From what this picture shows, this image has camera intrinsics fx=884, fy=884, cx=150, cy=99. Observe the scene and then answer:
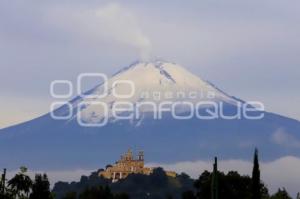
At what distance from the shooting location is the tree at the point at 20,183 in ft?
162

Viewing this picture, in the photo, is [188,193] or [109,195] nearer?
[188,193]

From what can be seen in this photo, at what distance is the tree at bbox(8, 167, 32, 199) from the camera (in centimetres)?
4934

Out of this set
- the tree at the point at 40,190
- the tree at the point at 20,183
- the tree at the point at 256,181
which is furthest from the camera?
the tree at the point at 256,181

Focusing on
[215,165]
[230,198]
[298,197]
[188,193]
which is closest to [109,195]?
[188,193]

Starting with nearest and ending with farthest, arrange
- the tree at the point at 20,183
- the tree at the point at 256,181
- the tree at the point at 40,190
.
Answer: the tree at the point at 20,183 → the tree at the point at 40,190 → the tree at the point at 256,181

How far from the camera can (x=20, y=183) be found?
5016cm

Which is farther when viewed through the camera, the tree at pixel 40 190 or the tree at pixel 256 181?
the tree at pixel 256 181

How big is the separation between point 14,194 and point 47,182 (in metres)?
15.1

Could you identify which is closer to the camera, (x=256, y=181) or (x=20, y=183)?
(x=20, y=183)

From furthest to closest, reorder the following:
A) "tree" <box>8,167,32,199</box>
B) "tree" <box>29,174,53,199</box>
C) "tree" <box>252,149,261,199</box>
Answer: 1. "tree" <box>252,149,261,199</box>
2. "tree" <box>29,174,53,199</box>
3. "tree" <box>8,167,32,199</box>

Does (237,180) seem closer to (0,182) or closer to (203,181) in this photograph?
(203,181)

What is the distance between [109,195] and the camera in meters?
118

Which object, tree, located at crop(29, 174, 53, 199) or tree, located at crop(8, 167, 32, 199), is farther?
tree, located at crop(29, 174, 53, 199)

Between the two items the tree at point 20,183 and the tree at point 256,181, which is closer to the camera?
the tree at point 20,183
